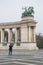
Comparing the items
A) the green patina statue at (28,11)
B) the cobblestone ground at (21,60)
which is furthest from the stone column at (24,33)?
the cobblestone ground at (21,60)

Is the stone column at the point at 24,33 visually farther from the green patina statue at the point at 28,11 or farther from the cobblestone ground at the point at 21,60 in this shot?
the cobblestone ground at the point at 21,60

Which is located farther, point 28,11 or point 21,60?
point 28,11

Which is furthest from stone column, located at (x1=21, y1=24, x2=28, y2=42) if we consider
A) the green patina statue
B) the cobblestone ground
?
the cobblestone ground

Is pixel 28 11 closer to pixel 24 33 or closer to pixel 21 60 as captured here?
pixel 24 33

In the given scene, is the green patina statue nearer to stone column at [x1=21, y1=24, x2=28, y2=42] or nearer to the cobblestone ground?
stone column at [x1=21, y1=24, x2=28, y2=42]

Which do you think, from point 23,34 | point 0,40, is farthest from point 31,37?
point 0,40

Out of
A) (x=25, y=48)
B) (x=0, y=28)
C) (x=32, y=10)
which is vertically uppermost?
(x=32, y=10)

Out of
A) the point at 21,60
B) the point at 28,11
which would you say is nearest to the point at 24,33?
the point at 28,11

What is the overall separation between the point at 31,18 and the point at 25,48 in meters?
7.29

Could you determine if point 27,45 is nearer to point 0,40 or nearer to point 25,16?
point 25,16

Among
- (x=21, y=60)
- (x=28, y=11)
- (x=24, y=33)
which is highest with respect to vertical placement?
(x=28, y=11)

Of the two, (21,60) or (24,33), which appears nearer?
(21,60)

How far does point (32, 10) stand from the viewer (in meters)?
60.6

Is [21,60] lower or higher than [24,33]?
lower
